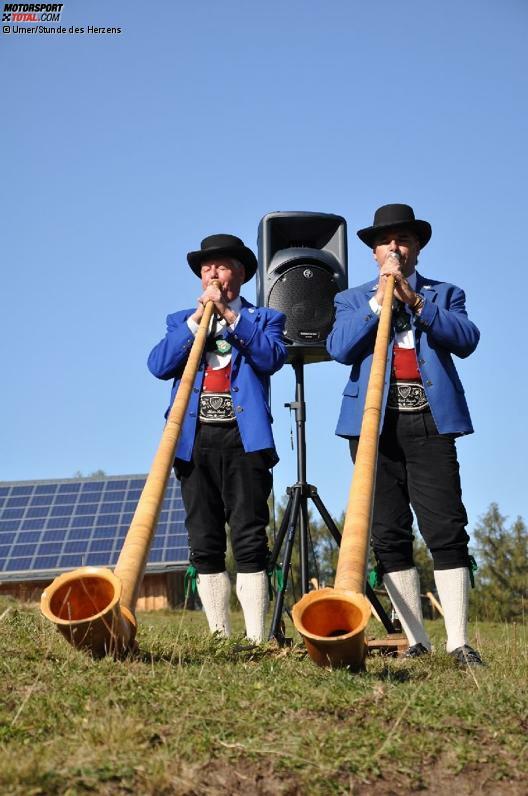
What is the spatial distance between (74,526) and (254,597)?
11.6m

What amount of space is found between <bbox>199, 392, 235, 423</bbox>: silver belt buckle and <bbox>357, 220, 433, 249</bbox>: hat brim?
1.06m

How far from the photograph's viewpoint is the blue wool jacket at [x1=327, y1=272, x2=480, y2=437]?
178 inches

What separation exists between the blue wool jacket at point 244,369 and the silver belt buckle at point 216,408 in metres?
0.04

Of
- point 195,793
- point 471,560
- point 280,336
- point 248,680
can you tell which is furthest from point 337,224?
point 195,793

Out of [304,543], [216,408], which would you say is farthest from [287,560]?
[216,408]

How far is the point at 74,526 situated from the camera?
15.6 meters

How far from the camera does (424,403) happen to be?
4.60 metres

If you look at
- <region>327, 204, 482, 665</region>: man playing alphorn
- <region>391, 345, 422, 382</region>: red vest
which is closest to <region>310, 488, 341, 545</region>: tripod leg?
<region>327, 204, 482, 665</region>: man playing alphorn

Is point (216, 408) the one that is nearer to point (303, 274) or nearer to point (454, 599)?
point (454, 599)

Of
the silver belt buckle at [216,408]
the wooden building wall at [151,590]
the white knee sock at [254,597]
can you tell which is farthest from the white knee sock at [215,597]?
the wooden building wall at [151,590]

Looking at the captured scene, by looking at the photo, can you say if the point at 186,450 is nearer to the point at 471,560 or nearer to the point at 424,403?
the point at 424,403

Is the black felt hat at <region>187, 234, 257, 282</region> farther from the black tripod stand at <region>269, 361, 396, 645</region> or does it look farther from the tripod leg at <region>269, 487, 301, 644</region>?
the tripod leg at <region>269, 487, 301, 644</region>

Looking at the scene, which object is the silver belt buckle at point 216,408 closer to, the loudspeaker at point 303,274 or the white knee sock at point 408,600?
the white knee sock at point 408,600

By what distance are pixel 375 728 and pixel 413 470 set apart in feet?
6.33
